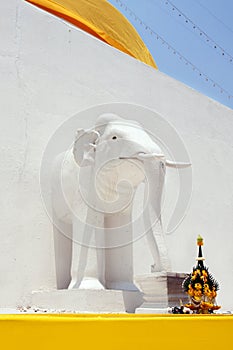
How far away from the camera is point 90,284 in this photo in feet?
12.9

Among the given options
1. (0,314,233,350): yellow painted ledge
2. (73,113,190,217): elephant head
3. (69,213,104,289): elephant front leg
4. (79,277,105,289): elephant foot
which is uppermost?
(73,113,190,217): elephant head

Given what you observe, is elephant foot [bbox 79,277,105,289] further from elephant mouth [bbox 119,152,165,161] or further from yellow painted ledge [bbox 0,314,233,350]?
yellow painted ledge [bbox 0,314,233,350]

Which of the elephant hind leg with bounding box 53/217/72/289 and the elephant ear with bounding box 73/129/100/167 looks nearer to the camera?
the elephant ear with bounding box 73/129/100/167

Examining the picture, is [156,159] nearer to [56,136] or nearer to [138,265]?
[56,136]

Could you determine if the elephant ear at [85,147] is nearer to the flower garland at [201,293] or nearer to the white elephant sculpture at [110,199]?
the white elephant sculpture at [110,199]

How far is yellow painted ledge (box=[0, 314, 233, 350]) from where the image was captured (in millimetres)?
1430

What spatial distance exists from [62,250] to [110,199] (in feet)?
2.62

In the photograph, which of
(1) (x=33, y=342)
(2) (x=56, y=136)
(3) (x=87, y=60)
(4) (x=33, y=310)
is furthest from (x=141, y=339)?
(3) (x=87, y=60)

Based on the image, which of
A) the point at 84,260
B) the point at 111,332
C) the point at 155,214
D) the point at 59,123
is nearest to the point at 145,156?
the point at 155,214

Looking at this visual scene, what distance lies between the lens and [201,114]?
6.96 m

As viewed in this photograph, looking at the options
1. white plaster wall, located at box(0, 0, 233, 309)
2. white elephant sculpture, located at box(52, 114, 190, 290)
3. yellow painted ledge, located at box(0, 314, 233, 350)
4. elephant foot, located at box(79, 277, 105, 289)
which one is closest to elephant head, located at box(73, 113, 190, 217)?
white elephant sculpture, located at box(52, 114, 190, 290)

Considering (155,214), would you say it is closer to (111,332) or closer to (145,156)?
(145,156)

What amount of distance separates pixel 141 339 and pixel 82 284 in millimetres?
2430

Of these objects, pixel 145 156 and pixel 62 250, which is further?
pixel 62 250
